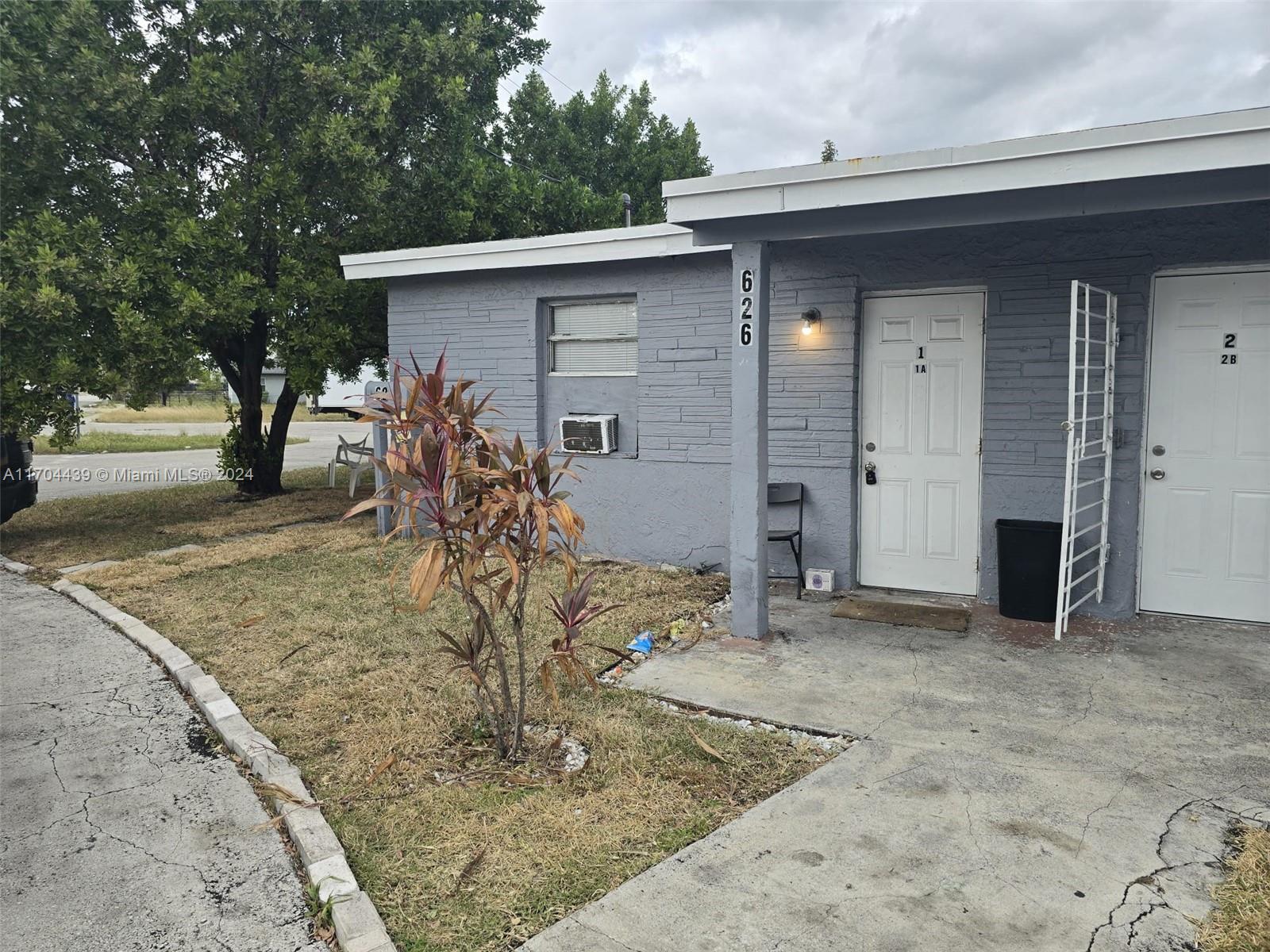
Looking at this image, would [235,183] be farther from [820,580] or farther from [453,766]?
[453,766]

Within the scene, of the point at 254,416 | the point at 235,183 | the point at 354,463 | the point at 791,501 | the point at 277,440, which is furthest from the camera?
the point at 354,463

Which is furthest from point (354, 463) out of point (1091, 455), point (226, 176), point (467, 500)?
point (1091, 455)

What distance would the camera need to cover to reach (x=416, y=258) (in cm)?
889

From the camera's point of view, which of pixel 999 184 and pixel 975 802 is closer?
pixel 975 802

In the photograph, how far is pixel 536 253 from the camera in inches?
319

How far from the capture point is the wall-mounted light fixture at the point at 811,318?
689 cm

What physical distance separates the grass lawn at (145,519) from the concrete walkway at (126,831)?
427 centimetres

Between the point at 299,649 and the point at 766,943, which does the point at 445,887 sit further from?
the point at 299,649

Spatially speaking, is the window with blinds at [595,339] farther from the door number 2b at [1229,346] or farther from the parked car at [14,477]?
the parked car at [14,477]

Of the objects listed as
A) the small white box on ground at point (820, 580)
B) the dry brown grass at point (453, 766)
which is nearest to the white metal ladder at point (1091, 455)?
the small white box on ground at point (820, 580)

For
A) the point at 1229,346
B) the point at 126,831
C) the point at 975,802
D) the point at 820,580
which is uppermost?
the point at 1229,346

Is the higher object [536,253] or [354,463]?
[536,253]

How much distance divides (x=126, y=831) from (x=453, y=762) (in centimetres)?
134

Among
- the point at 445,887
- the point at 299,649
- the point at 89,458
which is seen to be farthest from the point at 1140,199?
the point at 89,458
